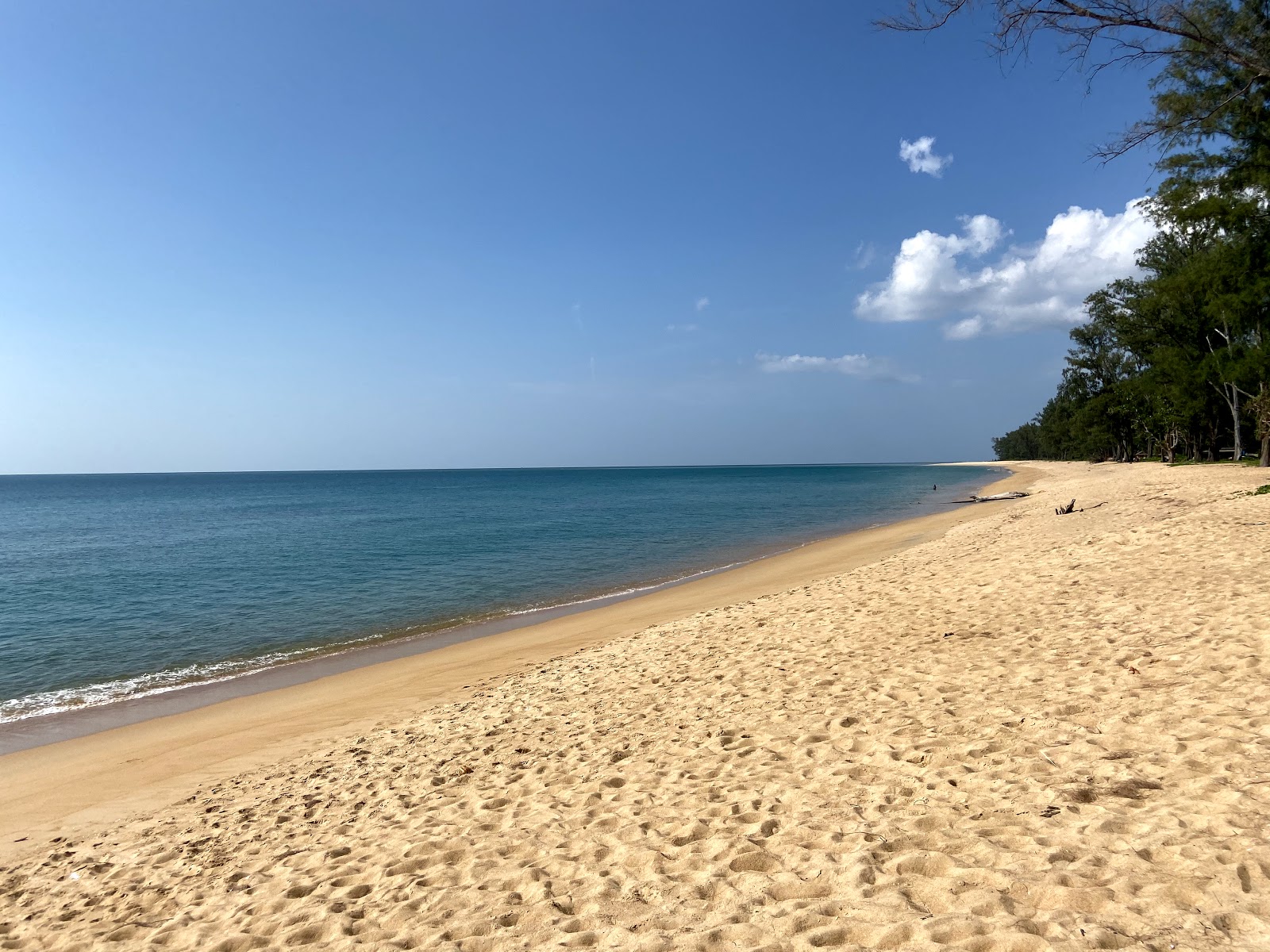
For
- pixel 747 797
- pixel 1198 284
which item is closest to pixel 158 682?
pixel 747 797

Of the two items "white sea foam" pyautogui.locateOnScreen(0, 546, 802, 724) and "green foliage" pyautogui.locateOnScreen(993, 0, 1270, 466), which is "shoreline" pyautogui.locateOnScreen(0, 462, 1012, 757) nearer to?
"white sea foam" pyautogui.locateOnScreen(0, 546, 802, 724)

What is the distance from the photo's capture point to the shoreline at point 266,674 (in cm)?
1148

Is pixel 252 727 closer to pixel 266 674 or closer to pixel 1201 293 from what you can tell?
pixel 266 674

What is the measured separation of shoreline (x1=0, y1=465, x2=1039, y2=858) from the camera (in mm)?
8164

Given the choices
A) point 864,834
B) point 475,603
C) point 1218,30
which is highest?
point 1218,30

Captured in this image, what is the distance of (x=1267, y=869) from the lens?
11.4ft

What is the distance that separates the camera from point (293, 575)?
88.1ft

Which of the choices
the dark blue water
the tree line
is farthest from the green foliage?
the dark blue water

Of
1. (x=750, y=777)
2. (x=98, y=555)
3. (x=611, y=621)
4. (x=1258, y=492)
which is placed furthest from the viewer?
(x=98, y=555)

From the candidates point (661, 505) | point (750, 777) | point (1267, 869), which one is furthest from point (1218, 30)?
point (661, 505)

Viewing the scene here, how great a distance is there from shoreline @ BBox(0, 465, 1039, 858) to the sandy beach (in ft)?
0.27

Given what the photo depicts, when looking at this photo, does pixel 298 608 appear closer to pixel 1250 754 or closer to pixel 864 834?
pixel 864 834

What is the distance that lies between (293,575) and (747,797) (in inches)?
1032

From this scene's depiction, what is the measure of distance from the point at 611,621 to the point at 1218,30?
15696 millimetres
